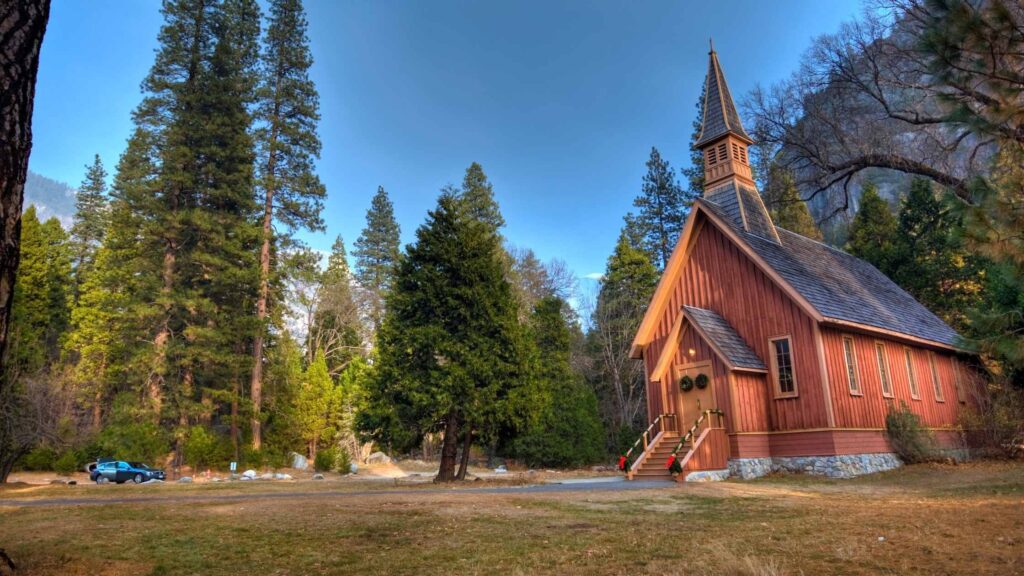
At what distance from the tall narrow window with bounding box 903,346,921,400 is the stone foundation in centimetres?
385

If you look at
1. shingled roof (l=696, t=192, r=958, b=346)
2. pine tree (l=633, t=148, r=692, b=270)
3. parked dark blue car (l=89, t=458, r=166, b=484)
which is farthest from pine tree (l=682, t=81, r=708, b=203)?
parked dark blue car (l=89, t=458, r=166, b=484)

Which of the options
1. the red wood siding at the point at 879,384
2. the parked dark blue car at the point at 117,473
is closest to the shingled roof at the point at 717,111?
the red wood siding at the point at 879,384

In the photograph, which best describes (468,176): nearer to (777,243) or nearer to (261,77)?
(261,77)

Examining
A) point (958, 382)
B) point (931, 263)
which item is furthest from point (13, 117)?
point (931, 263)

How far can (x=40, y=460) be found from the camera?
3069 cm

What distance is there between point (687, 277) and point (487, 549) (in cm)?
1694

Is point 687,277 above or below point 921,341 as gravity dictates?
above

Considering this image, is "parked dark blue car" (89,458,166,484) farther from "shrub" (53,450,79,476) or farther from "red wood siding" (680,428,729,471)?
"red wood siding" (680,428,729,471)

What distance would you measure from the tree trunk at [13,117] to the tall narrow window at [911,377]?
951 inches

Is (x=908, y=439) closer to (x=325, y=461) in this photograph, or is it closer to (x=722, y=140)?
(x=722, y=140)

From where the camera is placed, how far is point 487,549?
590 cm

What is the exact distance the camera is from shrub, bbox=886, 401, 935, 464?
1869cm

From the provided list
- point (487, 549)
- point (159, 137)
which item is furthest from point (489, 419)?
point (159, 137)

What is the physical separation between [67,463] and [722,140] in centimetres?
3348
